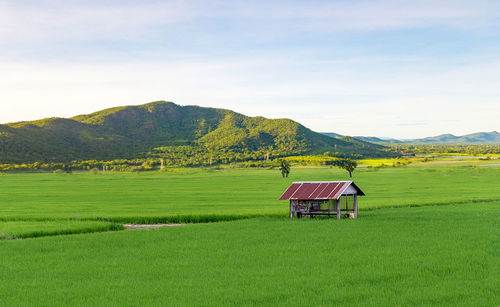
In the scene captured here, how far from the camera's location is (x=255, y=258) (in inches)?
763

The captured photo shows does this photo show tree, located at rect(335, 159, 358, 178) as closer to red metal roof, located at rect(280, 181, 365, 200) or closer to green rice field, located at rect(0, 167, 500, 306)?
red metal roof, located at rect(280, 181, 365, 200)

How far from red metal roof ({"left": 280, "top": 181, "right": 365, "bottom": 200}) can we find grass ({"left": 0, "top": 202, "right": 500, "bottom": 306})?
4.23m

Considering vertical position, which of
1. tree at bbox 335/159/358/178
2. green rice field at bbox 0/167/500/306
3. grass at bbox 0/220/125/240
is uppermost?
tree at bbox 335/159/358/178

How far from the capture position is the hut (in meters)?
32.6

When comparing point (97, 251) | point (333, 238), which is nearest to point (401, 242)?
point (333, 238)

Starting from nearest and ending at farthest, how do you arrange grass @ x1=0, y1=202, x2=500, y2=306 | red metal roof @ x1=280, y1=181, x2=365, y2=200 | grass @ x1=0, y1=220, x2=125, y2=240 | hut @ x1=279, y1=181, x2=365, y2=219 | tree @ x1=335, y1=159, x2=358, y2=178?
grass @ x1=0, y1=202, x2=500, y2=306 → grass @ x1=0, y1=220, x2=125, y2=240 → red metal roof @ x1=280, y1=181, x2=365, y2=200 → hut @ x1=279, y1=181, x2=365, y2=219 → tree @ x1=335, y1=159, x2=358, y2=178

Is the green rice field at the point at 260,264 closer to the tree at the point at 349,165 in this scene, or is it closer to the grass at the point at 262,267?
the grass at the point at 262,267

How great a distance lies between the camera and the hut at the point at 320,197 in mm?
32562

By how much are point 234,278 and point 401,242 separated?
31.4 ft

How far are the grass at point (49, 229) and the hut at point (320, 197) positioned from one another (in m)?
11.3

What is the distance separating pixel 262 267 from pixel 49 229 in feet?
53.7

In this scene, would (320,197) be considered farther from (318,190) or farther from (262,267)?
(262,267)

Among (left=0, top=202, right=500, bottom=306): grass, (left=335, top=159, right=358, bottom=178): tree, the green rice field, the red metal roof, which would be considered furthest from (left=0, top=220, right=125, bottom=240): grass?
(left=335, top=159, right=358, bottom=178): tree

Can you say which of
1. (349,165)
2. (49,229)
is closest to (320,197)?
(49,229)
